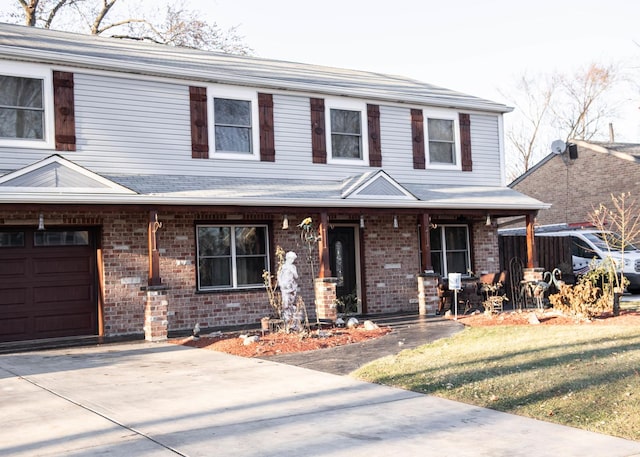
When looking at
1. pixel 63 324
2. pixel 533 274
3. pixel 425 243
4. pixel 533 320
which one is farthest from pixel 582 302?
pixel 63 324

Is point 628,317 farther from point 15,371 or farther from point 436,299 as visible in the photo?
point 15,371

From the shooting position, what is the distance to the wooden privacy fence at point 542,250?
1939cm

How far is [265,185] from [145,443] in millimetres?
10108

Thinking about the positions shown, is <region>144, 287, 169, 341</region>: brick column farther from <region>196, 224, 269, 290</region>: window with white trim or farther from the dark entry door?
the dark entry door

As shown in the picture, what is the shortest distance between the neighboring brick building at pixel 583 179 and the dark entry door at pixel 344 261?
1266 centimetres

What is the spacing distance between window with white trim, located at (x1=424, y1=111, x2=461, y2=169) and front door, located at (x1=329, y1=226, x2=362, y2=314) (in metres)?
3.14

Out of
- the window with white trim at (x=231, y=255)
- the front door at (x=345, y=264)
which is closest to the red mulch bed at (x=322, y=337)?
the window with white trim at (x=231, y=255)

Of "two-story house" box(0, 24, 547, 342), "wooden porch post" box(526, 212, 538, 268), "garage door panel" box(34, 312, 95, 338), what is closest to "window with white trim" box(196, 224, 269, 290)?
"two-story house" box(0, 24, 547, 342)

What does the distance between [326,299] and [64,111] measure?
6.44 m

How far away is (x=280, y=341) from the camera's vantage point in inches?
463

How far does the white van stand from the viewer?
20.5m

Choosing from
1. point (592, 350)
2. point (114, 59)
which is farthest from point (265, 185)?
point (592, 350)

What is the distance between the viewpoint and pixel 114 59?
14633 millimetres

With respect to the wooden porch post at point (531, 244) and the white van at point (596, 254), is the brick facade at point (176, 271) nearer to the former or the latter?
the wooden porch post at point (531, 244)
